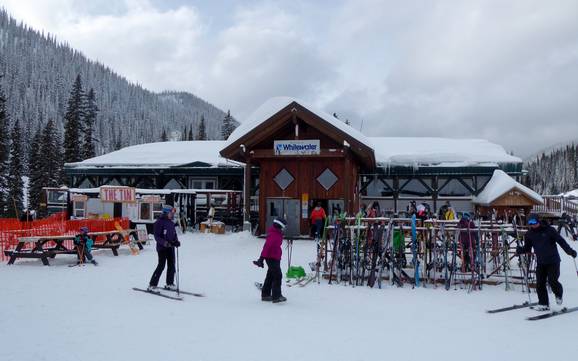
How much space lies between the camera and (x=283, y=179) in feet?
68.3

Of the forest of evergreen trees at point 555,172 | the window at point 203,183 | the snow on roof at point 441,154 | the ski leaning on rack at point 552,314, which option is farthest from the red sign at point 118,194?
the forest of evergreen trees at point 555,172

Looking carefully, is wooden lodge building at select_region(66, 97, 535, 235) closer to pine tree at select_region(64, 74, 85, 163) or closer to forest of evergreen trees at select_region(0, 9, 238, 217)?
pine tree at select_region(64, 74, 85, 163)

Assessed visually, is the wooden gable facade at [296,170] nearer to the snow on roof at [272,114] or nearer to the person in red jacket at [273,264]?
the snow on roof at [272,114]

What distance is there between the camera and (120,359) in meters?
5.30

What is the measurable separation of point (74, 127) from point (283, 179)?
3527 centimetres

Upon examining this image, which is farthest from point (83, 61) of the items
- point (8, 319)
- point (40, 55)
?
point (8, 319)

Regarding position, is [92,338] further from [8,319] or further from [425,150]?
[425,150]

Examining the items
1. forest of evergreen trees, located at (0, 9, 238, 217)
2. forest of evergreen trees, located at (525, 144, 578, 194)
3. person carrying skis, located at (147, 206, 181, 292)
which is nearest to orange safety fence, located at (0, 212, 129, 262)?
person carrying skis, located at (147, 206, 181, 292)

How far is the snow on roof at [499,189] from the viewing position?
23.3 meters

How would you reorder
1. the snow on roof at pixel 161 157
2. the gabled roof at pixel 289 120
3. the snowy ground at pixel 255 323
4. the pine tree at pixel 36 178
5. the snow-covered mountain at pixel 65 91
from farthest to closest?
the snow-covered mountain at pixel 65 91
the pine tree at pixel 36 178
the snow on roof at pixel 161 157
the gabled roof at pixel 289 120
the snowy ground at pixel 255 323

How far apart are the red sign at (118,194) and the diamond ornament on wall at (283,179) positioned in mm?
6969

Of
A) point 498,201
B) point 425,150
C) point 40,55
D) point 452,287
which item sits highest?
point 40,55

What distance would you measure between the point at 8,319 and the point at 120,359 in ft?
9.50

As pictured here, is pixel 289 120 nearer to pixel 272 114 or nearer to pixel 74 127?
pixel 272 114
